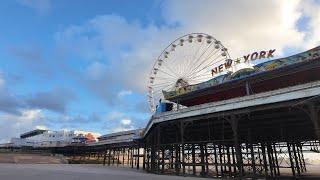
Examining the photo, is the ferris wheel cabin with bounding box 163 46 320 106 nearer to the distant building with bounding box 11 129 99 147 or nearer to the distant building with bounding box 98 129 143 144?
the distant building with bounding box 98 129 143 144

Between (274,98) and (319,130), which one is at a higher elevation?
(274,98)

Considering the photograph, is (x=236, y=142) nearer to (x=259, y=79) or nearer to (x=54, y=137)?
(x=259, y=79)

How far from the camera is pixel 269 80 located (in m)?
37.3

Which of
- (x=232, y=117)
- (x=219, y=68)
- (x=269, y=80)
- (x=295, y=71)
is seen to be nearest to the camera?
(x=232, y=117)

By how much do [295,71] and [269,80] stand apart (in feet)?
13.2

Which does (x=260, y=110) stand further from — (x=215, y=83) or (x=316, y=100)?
(x=215, y=83)

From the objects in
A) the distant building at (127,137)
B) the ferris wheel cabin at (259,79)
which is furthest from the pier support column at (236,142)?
the distant building at (127,137)

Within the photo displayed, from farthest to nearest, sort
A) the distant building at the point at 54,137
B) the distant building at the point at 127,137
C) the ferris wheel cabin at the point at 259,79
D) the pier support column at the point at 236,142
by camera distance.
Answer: the distant building at the point at 54,137
the distant building at the point at 127,137
the ferris wheel cabin at the point at 259,79
the pier support column at the point at 236,142

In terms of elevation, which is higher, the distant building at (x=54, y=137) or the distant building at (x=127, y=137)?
the distant building at (x=54, y=137)

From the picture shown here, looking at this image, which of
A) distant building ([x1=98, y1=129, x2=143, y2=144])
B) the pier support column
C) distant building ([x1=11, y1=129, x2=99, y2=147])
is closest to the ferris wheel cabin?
the pier support column

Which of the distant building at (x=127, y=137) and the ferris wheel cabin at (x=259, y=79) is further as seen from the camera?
the distant building at (x=127, y=137)

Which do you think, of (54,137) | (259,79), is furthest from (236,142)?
(54,137)

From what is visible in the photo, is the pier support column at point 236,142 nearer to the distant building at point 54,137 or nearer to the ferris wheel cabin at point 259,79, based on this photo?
the ferris wheel cabin at point 259,79

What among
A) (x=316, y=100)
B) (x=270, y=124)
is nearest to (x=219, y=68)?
(x=270, y=124)
